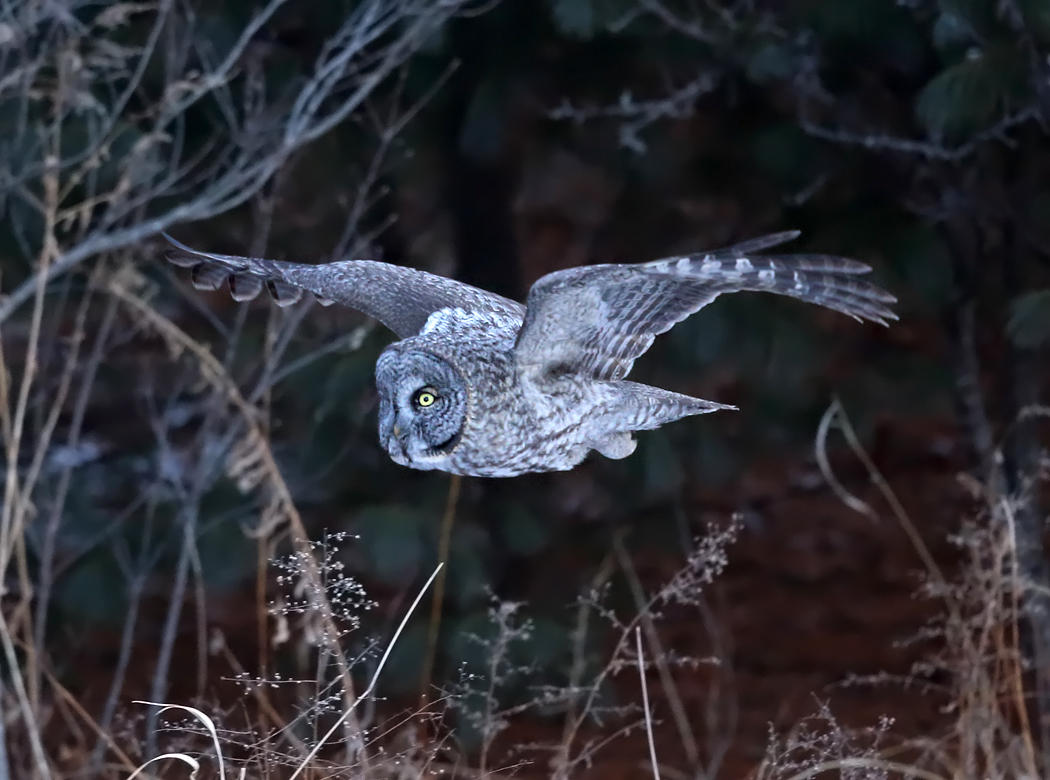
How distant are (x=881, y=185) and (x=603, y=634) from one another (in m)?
2.10

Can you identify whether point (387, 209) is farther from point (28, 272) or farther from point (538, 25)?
point (28, 272)

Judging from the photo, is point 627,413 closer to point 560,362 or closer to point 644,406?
point 644,406

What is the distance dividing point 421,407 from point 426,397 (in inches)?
0.7

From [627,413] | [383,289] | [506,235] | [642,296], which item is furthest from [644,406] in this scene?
[506,235]

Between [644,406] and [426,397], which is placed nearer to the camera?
Answer: [426,397]

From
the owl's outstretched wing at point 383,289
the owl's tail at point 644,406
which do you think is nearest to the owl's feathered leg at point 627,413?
the owl's tail at point 644,406

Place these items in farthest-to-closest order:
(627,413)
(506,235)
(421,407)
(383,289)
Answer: (506,235), (383,289), (627,413), (421,407)

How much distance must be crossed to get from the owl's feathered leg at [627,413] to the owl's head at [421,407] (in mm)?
256

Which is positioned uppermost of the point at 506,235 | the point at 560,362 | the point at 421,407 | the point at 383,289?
the point at 506,235

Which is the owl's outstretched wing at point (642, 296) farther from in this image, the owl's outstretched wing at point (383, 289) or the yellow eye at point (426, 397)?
the owl's outstretched wing at point (383, 289)

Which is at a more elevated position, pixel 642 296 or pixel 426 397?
pixel 642 296

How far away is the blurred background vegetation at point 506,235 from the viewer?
477 centimetres

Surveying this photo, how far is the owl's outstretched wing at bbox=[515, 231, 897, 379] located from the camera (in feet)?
7.31

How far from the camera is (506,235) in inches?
228
